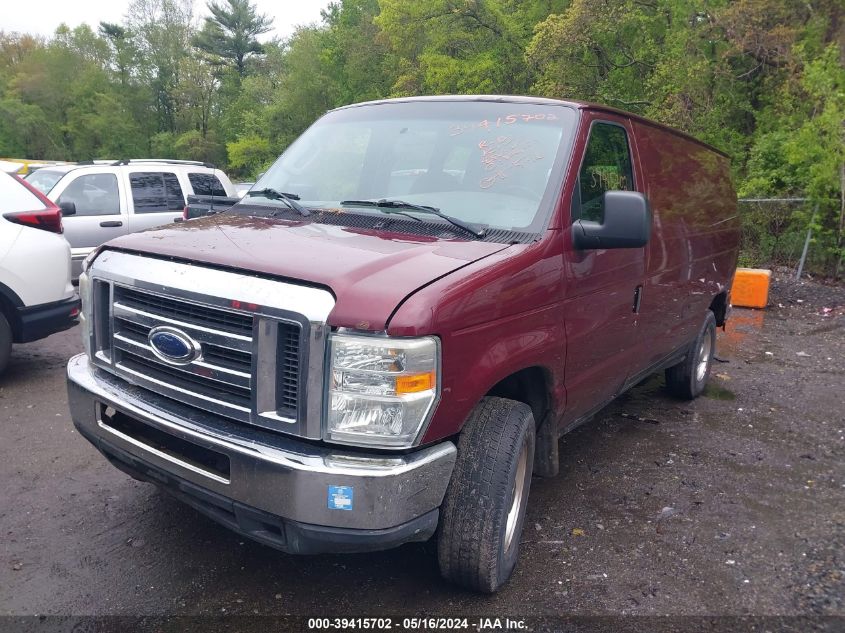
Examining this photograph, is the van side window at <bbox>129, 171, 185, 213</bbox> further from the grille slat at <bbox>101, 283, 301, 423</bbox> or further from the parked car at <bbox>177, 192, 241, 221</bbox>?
the grille slat at <bbox>101, 283, 301, 423</bbox>

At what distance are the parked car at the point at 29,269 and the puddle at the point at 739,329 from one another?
7001mm

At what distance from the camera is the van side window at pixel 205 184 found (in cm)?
1077

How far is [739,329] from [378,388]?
8119mm

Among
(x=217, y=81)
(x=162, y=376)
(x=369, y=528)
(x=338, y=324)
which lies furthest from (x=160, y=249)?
(x=217, y=81)

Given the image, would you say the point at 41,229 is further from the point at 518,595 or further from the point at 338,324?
the point at 518,595

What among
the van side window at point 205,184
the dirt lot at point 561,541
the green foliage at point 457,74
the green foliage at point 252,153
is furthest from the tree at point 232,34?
the dirt lot at point 561,541

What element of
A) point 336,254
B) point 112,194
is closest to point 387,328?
point 336,254

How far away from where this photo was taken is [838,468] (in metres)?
4.71

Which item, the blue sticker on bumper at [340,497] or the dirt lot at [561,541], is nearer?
the blue sticker on bumper at [340,497]

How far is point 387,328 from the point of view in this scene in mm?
2398

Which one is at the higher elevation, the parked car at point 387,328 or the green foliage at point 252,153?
the parked car at point 387,328

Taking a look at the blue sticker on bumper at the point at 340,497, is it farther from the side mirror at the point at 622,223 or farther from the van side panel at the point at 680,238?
the van side panel at the point at 680,238

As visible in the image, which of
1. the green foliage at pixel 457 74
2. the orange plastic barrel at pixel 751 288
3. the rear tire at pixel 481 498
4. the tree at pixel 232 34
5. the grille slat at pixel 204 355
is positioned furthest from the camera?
the tree at pixel 232 34

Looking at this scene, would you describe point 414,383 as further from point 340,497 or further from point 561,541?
point 561,541
